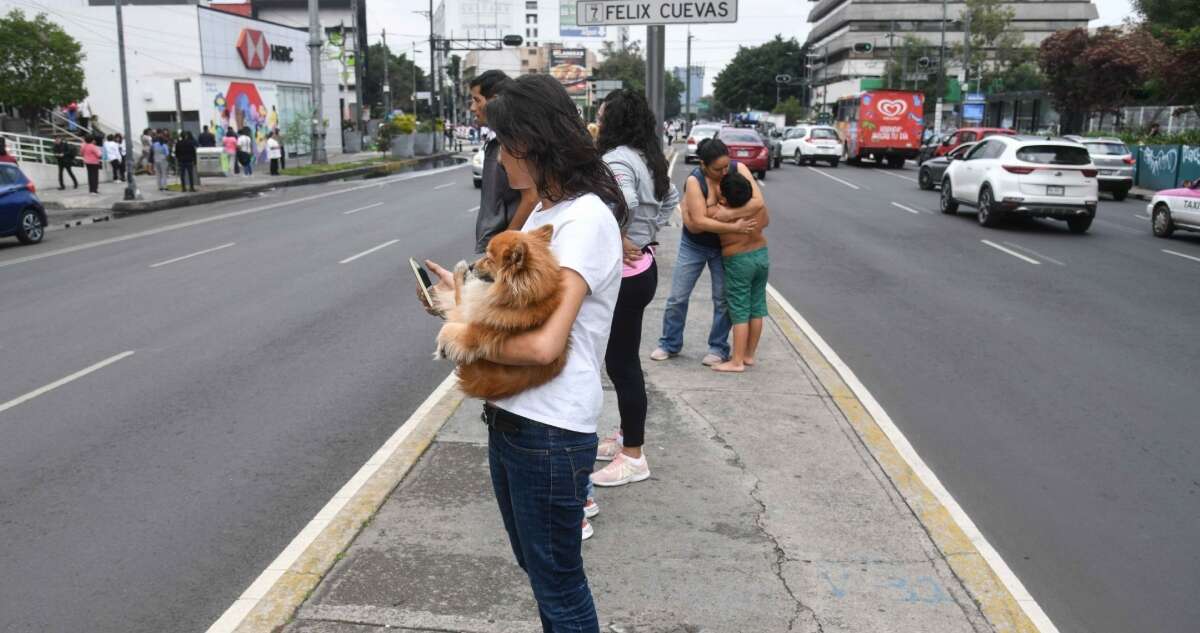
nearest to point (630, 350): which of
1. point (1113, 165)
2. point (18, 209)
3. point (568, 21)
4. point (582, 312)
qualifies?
point (582, 312)

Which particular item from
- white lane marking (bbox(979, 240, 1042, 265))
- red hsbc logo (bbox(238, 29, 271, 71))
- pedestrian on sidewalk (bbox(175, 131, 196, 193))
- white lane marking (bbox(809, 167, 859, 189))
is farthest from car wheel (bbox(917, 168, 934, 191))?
red hsbc logo (bbox(238, 29, 271, 71))

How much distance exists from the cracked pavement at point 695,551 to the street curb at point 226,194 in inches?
787

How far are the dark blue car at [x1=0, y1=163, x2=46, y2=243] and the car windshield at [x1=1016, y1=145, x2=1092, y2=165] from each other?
1664 centimetres

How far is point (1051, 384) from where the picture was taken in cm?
730

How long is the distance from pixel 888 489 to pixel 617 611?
1833 millimetres

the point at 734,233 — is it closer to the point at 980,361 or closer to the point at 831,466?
the point at 831,466

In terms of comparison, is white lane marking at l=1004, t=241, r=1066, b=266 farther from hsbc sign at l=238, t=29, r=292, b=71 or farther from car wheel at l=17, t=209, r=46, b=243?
hsbc sign at l=238, t=29, r=292, b=71

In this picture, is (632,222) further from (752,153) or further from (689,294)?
(752,153)

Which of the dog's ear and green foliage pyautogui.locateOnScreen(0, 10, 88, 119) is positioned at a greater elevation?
green foliage pyautogui.locateOnScreen(0, 10, 88, 119)

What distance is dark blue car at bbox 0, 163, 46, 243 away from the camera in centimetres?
1625

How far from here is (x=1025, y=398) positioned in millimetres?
6941

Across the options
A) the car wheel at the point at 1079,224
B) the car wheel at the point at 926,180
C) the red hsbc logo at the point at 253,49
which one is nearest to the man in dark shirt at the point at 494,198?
the car wheel at the point at 1079,224

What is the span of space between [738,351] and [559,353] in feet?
15.3

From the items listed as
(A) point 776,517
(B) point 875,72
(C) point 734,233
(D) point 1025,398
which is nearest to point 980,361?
(D) point 1025,398
